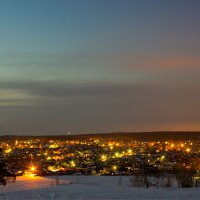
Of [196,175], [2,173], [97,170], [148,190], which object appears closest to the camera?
[148,190]

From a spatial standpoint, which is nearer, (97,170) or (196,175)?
(196,175)

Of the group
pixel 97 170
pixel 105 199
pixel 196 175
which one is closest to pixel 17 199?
pixel 105 199

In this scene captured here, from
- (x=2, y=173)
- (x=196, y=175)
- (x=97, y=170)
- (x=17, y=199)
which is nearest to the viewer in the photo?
(x=17, y=199)

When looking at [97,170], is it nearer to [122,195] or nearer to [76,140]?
[122,195]

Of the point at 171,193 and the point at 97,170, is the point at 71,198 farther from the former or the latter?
the point at 97,170

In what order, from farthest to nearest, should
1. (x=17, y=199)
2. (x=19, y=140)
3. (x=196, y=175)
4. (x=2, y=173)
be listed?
(x=19, y=140) < (x=196, y=175) < (x=2, y=173) < (x=17, y=199)

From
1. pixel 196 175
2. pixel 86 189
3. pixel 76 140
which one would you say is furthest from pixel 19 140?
pixel 86 189

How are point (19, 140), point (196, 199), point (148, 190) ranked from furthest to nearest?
point (19, 140) < point (148, 190) < point (196, 199)

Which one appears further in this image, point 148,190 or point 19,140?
point 19,140
